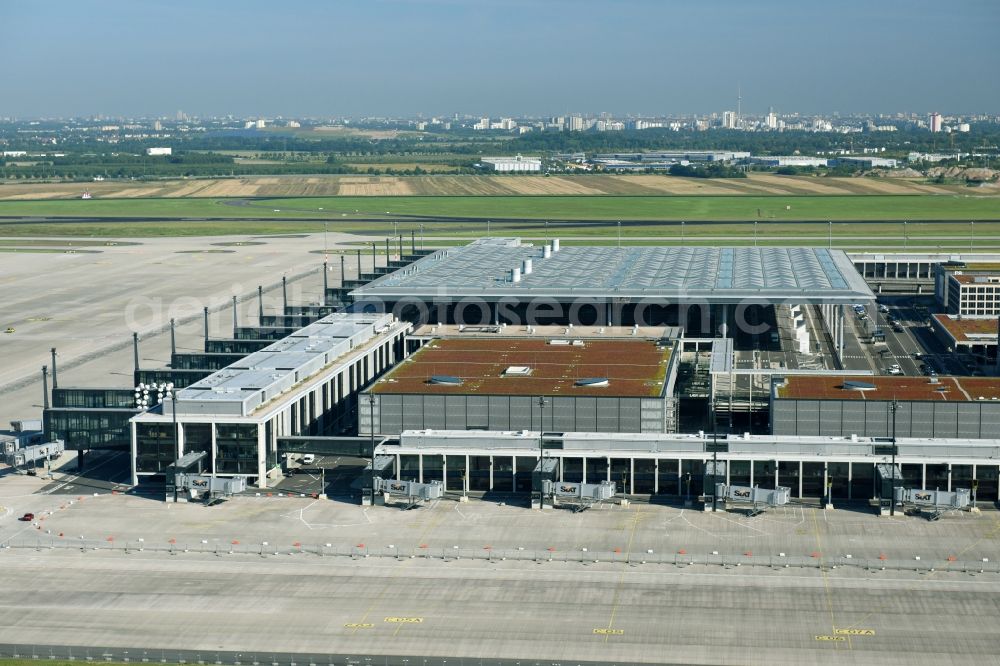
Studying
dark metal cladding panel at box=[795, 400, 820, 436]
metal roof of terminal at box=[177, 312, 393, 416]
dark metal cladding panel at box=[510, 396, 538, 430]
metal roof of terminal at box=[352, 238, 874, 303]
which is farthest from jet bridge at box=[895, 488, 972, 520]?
metal roof of terminal at box=[352, 238, 874, 303]

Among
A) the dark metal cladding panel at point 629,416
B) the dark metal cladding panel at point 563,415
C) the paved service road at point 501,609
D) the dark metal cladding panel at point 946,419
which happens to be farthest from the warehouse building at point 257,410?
the dark metal cladding panel at point 946,419

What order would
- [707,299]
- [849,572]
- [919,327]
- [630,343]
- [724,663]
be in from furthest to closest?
[919,327]
[707,299]
[630,343]
[849,572]
[724,663]

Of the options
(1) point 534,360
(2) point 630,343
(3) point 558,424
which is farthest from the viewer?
(2) point 630,343

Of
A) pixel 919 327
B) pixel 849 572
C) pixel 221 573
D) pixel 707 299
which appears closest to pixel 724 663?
pixel 849 572

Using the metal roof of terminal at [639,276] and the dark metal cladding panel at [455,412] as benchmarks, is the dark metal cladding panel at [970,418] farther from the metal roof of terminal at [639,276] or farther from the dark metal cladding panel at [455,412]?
the metal roof of terminal at [639,276]

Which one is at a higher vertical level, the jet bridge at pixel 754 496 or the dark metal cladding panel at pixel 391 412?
the dark metal cladding panel at pixel 391 412

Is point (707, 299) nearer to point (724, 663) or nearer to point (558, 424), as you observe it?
point (558, 424)

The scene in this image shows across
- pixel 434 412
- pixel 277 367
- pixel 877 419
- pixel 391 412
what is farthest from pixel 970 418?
pixel 277 367
